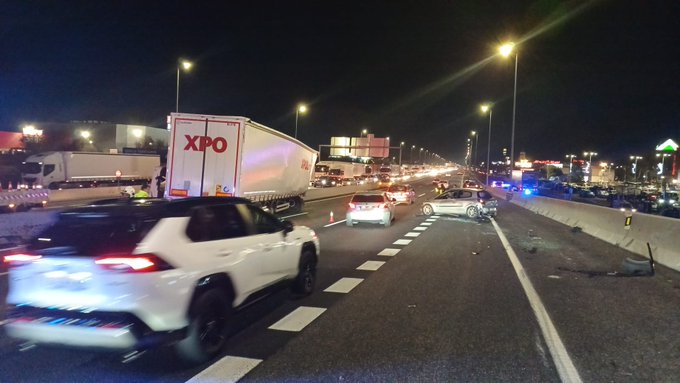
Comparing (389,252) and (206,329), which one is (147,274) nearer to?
(206,329)

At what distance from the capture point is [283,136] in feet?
80.3

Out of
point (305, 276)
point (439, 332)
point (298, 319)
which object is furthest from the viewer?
point (305, 276)

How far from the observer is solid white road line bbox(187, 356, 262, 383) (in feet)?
17.1

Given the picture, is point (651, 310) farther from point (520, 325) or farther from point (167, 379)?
point (167, 379)

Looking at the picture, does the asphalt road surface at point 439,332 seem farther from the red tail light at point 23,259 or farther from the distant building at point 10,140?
the distant building at point 10,140

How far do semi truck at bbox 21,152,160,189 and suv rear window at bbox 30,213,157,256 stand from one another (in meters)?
33.5

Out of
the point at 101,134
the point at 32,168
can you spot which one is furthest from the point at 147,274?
the point at 101,134

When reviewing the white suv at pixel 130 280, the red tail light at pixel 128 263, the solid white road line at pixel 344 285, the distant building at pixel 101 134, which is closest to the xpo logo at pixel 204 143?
the solid white road line at pixel 344 285

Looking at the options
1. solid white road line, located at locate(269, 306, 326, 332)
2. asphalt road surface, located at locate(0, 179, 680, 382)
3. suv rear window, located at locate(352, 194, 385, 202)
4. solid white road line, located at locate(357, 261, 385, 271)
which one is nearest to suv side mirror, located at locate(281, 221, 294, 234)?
asphalt road surface, located at locate(0, 179, 680, 382)

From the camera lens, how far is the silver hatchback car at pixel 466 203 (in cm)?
2533

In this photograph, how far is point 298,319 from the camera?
7.45 metres

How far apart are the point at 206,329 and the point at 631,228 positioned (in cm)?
1352

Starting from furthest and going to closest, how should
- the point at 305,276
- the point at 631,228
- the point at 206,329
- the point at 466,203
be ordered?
the point at 466,203 → the point at 631,228 → the point at 305,276 → the point at 206,329

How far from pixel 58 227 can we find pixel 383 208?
1628 cm
